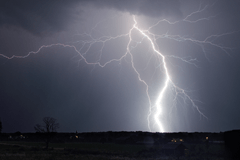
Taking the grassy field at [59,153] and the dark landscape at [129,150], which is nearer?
the dark landscape at [129,150]

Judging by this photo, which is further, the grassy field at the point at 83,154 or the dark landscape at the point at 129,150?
the grassy field at the point at 83,154

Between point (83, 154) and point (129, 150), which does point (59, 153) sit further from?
point (129, 150)

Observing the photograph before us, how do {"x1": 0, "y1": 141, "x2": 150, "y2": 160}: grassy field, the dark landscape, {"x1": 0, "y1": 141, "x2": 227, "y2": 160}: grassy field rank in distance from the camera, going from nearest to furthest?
the dark landscape → {"x1": 0, "y1": 141, "x2": 150, "y2": 160}: grassy field → {"x1": 0, "y1": 141, "x2": 227, "y2": 160}: grassy field

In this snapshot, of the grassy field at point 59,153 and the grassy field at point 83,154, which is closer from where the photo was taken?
the grassy field at point 59,153

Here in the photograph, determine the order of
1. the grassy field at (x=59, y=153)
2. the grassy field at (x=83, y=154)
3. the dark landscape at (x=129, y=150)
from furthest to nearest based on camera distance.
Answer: the grassy field at (x=83, y=154) < the grassy field at (x=59, y=153) < the dark landscape at (x=129, y=150)

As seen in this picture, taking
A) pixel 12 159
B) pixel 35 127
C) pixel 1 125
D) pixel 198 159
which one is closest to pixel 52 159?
pixel 12 159

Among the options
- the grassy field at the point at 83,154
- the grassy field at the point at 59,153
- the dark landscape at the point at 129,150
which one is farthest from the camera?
the grassy field at the point at 83,154

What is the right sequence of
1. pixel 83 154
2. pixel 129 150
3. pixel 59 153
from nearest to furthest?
pixel 59 153 → pixel 83 154 → pixel 129 150

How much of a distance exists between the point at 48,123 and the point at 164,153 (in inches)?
867

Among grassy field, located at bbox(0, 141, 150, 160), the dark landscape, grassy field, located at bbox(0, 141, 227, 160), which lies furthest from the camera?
grassy field, located at bbox(0, 141, 227, 160)

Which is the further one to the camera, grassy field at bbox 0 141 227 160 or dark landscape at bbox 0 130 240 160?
grassy field at bbox 0 141 227 160

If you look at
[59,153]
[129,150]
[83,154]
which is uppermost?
[59,153]

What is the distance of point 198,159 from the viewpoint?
2511cm

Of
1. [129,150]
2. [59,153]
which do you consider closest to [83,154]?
[59,153]
